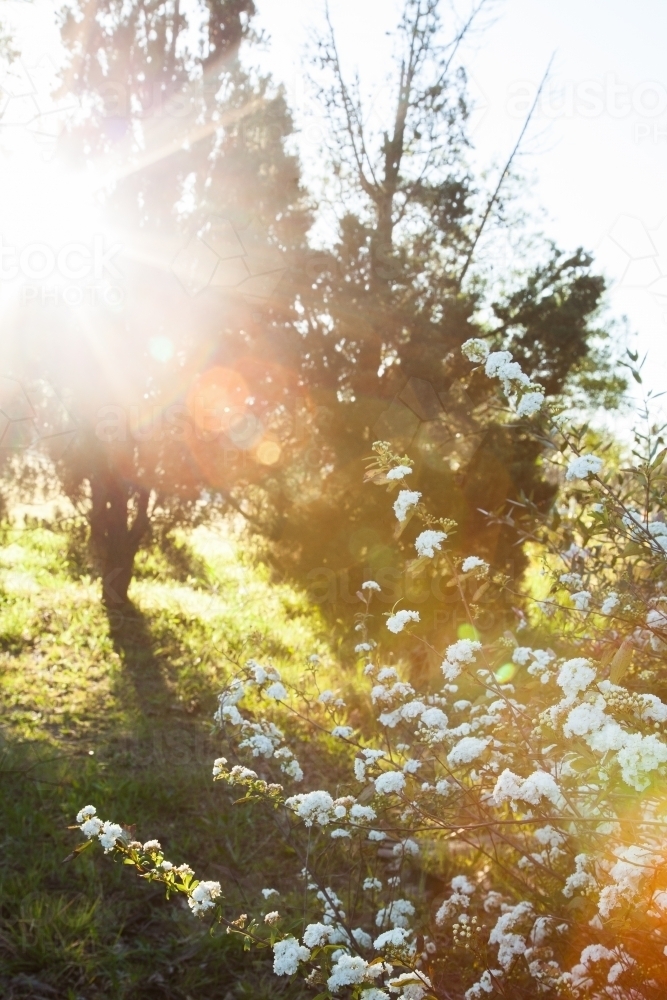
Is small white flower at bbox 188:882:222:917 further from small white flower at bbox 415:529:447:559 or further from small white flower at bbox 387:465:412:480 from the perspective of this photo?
small white flower at bbox 387:465:412:480

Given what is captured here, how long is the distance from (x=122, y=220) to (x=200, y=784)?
437cm

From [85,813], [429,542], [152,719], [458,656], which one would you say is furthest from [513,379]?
[152,719]

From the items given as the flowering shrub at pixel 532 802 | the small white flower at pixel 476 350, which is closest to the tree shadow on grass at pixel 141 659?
the flowering shrub at pixel 532 802

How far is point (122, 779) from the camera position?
3.76 meters

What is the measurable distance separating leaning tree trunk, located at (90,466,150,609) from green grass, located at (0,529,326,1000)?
212mm

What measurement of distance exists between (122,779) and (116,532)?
2903mm

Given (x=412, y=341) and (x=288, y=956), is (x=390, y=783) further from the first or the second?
(x=412, y=341)

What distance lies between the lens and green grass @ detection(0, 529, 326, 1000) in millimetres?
2699

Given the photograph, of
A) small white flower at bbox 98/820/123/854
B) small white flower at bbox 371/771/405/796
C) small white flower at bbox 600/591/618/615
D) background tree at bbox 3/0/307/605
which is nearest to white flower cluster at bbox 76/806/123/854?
small white flower at bbox 98/820/123/854

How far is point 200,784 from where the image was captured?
3857mm

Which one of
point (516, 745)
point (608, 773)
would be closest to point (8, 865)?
point (516, 745)

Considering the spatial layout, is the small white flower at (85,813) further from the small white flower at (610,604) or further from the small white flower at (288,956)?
the small white flower at (610,604)

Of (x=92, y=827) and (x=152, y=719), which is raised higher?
(x=152, y=719)

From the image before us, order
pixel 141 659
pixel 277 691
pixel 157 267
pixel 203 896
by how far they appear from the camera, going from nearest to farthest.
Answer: pixel 203 896 < pixel 277 691 < pixel 141 659 < pixel 157 267
